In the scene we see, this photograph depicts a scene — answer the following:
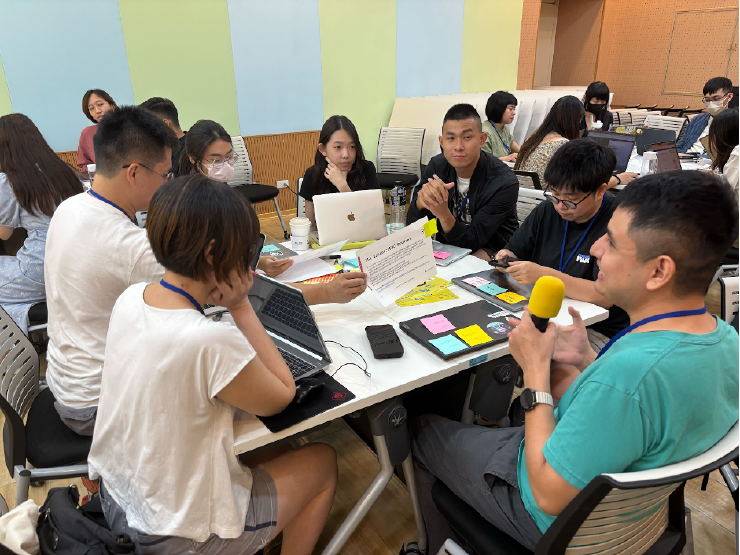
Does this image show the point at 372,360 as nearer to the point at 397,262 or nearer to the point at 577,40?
the point at 397,262

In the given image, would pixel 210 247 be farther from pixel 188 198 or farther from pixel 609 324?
pixel 609 324

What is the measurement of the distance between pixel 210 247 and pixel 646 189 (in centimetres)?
92

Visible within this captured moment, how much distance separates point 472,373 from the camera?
1618mm

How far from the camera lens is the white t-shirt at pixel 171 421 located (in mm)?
948

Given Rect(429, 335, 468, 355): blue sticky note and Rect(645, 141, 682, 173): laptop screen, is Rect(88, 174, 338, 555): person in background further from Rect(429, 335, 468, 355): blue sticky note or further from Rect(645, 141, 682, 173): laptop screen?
Rect(645, 141, 682, 173): laptop screen

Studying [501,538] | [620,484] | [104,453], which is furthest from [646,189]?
[104,453]

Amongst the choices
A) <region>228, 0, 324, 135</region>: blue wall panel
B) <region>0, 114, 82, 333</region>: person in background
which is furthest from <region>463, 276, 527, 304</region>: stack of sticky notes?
<region>228, 0, 324, 135</region>: blue wall panel

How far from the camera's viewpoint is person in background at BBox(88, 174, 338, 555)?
957mm

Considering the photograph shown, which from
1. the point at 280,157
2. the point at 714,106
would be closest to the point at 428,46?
the point at 280,157

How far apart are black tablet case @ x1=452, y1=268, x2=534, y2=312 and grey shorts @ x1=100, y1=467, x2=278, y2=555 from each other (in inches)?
36.9

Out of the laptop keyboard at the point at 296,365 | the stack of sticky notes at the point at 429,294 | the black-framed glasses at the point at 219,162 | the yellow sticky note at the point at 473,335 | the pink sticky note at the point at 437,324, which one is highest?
the black-framed glasses at the point at 219,162

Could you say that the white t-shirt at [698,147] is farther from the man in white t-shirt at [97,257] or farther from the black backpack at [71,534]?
the black backpack at [71,534]

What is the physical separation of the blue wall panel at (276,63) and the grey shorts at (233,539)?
4.30 meters

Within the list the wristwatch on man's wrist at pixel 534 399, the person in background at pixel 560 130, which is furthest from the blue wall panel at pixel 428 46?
the wristwatch on man's wrist at pixel 534 399
